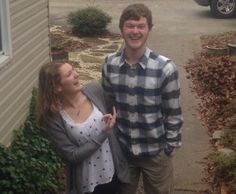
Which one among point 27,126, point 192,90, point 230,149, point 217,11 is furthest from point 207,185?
point 217,11

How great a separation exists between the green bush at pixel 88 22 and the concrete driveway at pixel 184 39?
94cm

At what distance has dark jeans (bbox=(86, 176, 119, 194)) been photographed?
348cm

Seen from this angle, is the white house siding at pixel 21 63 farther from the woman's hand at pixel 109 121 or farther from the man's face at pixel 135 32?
the woman's hand at pixel 109 121

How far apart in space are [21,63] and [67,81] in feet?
10.2

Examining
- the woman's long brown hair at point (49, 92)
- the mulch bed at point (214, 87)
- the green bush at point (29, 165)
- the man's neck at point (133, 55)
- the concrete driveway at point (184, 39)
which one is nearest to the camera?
the woman's long brown hair at point (49, 92)

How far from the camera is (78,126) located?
3236 mm

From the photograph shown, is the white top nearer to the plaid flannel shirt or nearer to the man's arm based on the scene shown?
the plaid flannel shirt

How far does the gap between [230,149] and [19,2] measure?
8.96 ft

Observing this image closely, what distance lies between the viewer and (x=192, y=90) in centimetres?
912

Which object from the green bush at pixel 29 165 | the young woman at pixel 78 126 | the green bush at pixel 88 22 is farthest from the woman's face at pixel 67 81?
the green bush at pixel 88 22

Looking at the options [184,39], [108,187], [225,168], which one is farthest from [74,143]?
[184,39]

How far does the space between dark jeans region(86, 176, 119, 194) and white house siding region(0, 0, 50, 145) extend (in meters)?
2.13

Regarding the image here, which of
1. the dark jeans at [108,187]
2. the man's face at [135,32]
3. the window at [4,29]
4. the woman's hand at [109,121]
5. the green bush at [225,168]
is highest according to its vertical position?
the man's face at [135,32]

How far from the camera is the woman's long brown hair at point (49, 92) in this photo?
3.17 meters
